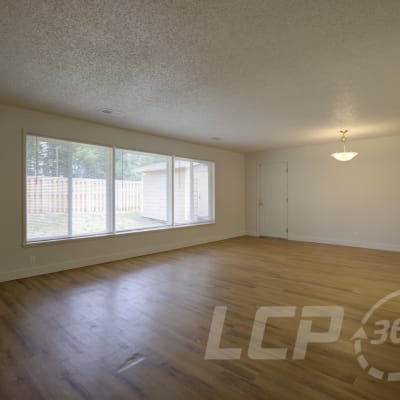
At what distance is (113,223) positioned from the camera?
5250 mm

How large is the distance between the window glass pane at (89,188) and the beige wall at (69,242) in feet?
0.69

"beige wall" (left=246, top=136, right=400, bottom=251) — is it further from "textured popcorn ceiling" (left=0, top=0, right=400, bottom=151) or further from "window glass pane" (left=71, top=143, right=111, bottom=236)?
"window glass pane" (left=71, top=143, right=111, bottom=236)

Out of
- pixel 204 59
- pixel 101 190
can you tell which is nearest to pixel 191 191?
pixel 101 190

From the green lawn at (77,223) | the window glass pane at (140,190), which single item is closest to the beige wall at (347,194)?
the window glass pane at (140,190)

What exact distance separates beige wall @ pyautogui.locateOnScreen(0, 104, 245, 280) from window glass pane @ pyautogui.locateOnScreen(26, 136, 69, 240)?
0.16 metres

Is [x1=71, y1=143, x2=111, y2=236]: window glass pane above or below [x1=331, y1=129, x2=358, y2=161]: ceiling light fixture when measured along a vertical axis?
below

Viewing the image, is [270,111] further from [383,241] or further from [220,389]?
[383,241]

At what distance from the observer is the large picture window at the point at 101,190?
4.36m

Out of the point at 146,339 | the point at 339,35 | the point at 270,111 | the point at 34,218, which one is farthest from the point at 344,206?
the point at 34,218

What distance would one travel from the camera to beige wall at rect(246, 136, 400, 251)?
20.1ft

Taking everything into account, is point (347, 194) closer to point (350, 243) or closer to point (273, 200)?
point (350, 243)

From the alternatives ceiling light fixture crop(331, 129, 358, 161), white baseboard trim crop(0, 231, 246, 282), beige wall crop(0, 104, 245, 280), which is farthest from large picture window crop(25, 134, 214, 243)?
ceiling light fixture crop(331, 129, 358, 161)

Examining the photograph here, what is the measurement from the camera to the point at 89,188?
493 centimetres

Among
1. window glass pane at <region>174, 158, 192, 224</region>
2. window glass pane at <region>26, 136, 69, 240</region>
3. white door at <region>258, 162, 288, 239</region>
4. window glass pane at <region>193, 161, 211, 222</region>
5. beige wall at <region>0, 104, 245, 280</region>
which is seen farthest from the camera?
white door at <region>258, 162, 288, 239</region>
